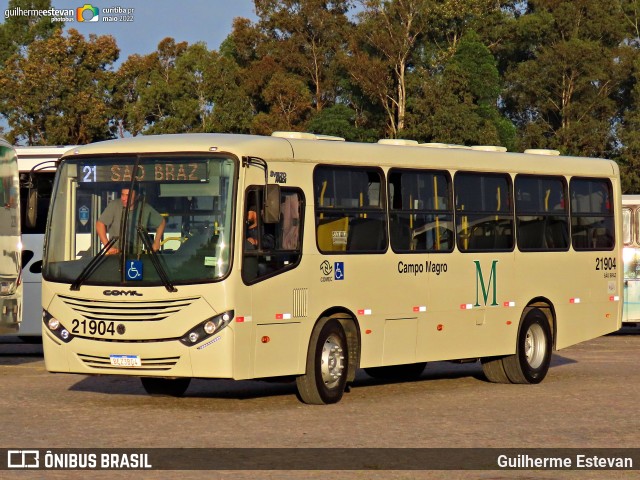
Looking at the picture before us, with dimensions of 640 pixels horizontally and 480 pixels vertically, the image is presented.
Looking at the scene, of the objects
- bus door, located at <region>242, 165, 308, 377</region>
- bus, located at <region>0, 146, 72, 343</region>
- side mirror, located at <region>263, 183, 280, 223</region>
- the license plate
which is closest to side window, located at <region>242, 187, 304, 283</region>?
bus door, located at <region>242, 165, 308, 377</region>

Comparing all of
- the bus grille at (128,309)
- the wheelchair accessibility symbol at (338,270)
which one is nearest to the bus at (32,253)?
the wheelchair accessibility symbol at (338,270)

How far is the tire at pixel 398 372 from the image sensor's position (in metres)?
19.8

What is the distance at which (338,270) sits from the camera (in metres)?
16.5

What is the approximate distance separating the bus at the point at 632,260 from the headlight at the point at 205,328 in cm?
1835

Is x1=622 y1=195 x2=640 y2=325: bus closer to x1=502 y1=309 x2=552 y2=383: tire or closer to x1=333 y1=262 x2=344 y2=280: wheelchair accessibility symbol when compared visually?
x1=502 y1=309 x2=552 y2=383: tire

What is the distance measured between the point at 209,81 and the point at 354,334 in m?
62.6

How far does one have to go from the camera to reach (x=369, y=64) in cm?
7300

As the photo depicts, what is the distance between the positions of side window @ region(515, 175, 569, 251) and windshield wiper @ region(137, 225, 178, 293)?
6.16 meters

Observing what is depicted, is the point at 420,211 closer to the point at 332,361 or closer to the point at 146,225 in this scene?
the point at 332,361

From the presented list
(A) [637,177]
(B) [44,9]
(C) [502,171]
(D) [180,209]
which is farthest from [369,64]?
(D) [180,209]

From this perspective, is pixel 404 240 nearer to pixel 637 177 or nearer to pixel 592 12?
pixel 637 177

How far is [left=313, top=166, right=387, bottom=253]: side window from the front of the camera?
16.4 metres

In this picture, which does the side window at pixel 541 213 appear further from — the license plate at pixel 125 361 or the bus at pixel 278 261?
the license plate at pixel 125 361

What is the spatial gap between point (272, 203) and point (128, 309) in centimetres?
177
